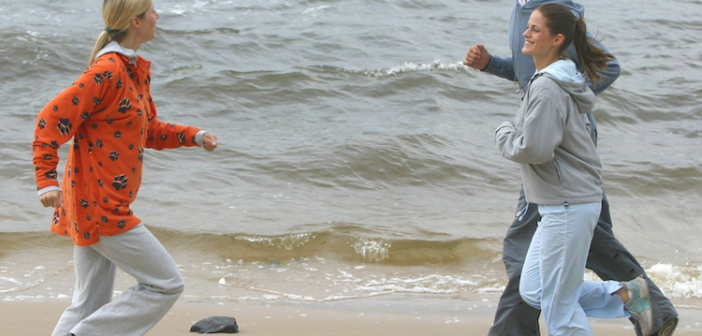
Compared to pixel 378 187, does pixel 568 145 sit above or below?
above

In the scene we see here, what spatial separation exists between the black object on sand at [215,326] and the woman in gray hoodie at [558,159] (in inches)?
66.1

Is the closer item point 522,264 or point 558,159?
point 558,159

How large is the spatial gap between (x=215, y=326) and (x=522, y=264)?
163cm

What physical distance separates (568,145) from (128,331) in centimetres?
183

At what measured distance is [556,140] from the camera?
2.90m

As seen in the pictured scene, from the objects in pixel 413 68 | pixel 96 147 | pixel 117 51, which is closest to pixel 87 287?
pixel 96 147

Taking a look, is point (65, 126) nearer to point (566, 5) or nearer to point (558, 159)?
point (558, 159)

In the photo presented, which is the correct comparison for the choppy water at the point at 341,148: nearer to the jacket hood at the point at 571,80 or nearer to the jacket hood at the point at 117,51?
the jacket hood at the point at 117,51

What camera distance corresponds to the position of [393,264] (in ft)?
21.0

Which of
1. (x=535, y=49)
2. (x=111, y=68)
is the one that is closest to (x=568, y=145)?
(x=535, y=49)

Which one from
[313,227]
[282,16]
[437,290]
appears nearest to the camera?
[437,290]

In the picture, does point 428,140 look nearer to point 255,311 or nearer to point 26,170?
point 26,170

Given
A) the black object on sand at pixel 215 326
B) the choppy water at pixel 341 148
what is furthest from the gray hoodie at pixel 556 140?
the choppy water at pixel 341 148

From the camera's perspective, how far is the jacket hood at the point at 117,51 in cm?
300
